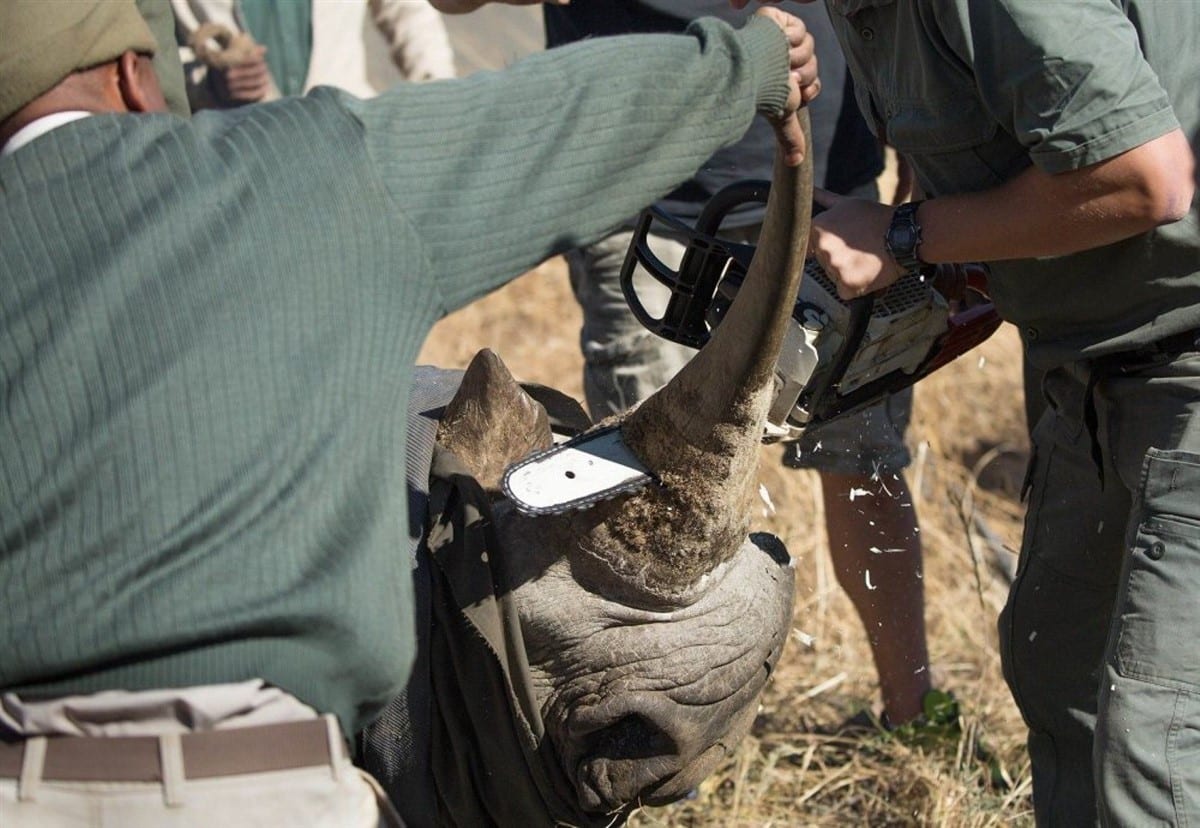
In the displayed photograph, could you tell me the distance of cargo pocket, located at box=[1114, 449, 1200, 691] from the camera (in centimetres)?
269

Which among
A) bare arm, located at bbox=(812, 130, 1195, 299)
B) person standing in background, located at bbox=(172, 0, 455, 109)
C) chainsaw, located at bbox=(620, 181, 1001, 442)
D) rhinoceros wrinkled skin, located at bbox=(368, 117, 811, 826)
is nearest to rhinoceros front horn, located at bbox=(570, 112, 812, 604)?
rhinoceros wrinkled skin, located at bbox=(368, 117, 811, 826)

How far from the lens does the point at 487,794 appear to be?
2.75 m

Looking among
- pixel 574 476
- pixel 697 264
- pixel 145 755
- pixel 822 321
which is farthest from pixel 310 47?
pixel 145 755

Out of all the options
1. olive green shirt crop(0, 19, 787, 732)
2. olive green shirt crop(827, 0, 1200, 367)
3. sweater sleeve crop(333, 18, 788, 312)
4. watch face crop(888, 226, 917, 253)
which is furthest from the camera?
watch face crop(888, 226, 917, 253)

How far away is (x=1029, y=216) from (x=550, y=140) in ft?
3.11

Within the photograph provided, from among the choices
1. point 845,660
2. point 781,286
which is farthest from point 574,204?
point 845,660

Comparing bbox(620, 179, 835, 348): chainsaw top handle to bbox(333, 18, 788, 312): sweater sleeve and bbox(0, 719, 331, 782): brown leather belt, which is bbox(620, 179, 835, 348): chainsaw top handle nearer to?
bbox(333, 18, 788, 312): sweater sleeve

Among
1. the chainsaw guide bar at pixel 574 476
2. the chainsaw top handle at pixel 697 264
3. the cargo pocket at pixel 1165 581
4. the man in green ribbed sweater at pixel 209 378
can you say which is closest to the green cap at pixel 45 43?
the man in green ribbed sweater at pixel 209 378

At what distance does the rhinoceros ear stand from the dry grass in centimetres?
88

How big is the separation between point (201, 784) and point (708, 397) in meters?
1.06

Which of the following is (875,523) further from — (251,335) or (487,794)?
(251,335)

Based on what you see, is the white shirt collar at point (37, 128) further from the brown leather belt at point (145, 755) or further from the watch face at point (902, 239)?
the watch face at point (902, 239)

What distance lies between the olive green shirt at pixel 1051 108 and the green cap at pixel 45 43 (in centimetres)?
134

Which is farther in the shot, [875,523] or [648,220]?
[875,523]
